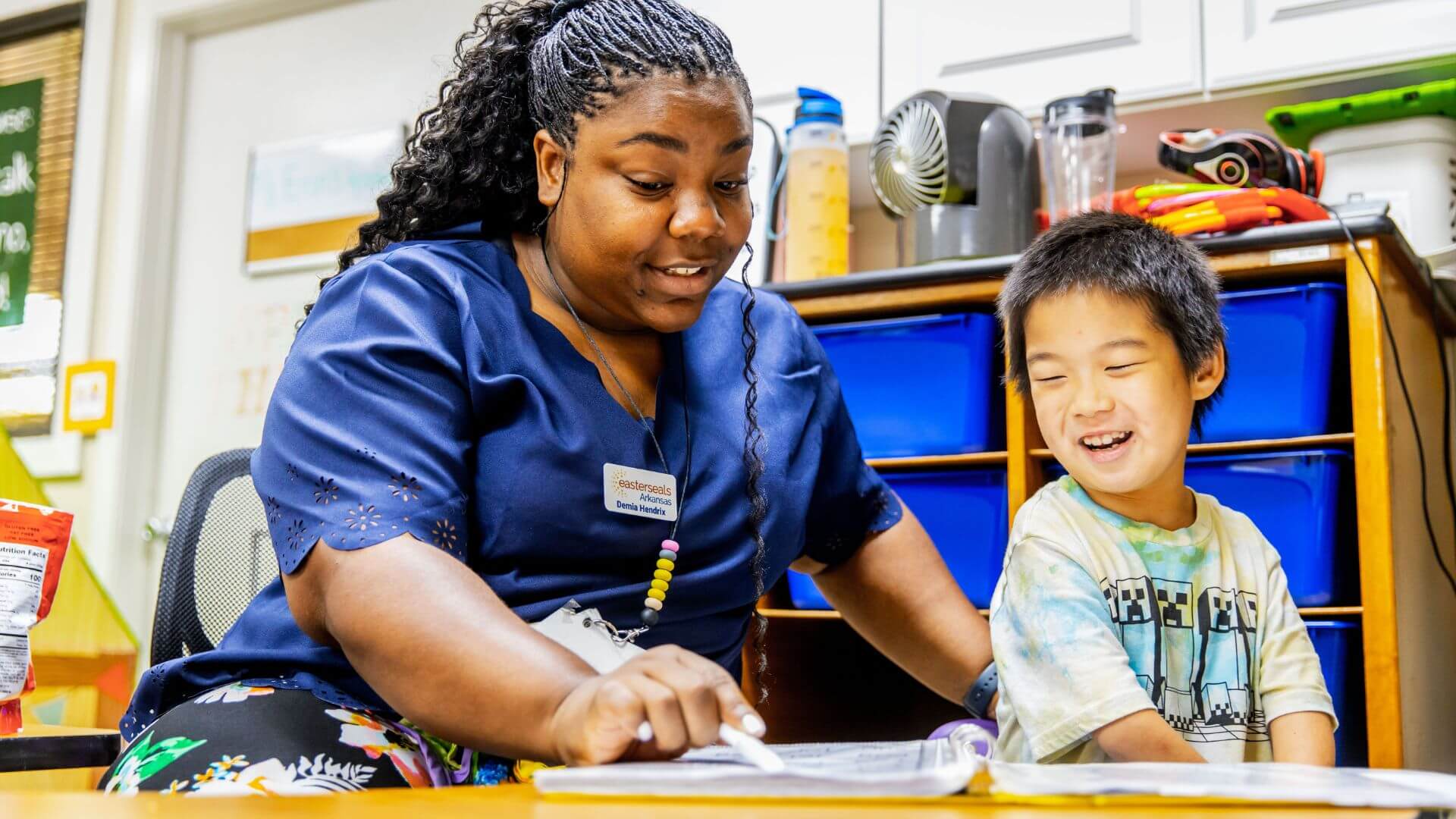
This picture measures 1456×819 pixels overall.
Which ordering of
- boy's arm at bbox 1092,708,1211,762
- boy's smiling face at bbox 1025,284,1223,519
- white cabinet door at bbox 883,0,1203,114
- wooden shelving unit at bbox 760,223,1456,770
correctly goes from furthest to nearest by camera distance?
1. white cabinet door at bbox 883,0,1203,114
2. wooden shelving unit at bbox 760,223,1456,770
3. boy's smiling face at bbox 1025,284,1223,519
4. boy's arm at bbox 1092,708,1211,762

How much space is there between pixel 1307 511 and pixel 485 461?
103 centimetres

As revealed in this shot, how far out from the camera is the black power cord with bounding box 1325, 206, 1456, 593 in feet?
5.03

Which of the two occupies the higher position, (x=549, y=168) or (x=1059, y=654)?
(x=549, y=168)

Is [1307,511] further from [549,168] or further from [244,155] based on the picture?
[244,155]

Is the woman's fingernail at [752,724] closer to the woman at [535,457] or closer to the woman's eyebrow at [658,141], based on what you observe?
the woman at [535,457]

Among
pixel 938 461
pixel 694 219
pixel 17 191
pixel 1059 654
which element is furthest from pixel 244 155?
pixel 1059 654

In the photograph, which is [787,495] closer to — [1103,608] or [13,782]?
[1103,608]

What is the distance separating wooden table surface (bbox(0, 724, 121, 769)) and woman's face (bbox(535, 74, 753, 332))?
0.57m

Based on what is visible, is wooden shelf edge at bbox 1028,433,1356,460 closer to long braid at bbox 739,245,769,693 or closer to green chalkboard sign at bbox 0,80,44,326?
long braid at bbox 739,245,769,693

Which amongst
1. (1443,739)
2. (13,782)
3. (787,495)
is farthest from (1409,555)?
(13,782)

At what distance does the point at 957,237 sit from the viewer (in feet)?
6.18

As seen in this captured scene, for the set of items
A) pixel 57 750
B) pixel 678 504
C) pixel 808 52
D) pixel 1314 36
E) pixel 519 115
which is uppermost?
pixel 808 52

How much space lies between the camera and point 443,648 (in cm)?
81

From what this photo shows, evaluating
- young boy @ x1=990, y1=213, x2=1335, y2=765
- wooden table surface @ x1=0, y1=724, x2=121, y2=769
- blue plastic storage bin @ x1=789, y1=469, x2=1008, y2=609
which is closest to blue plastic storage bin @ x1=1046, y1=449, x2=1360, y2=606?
blue plastic storage bin @ x1=789, y1=469, x2=1008, y2=609
